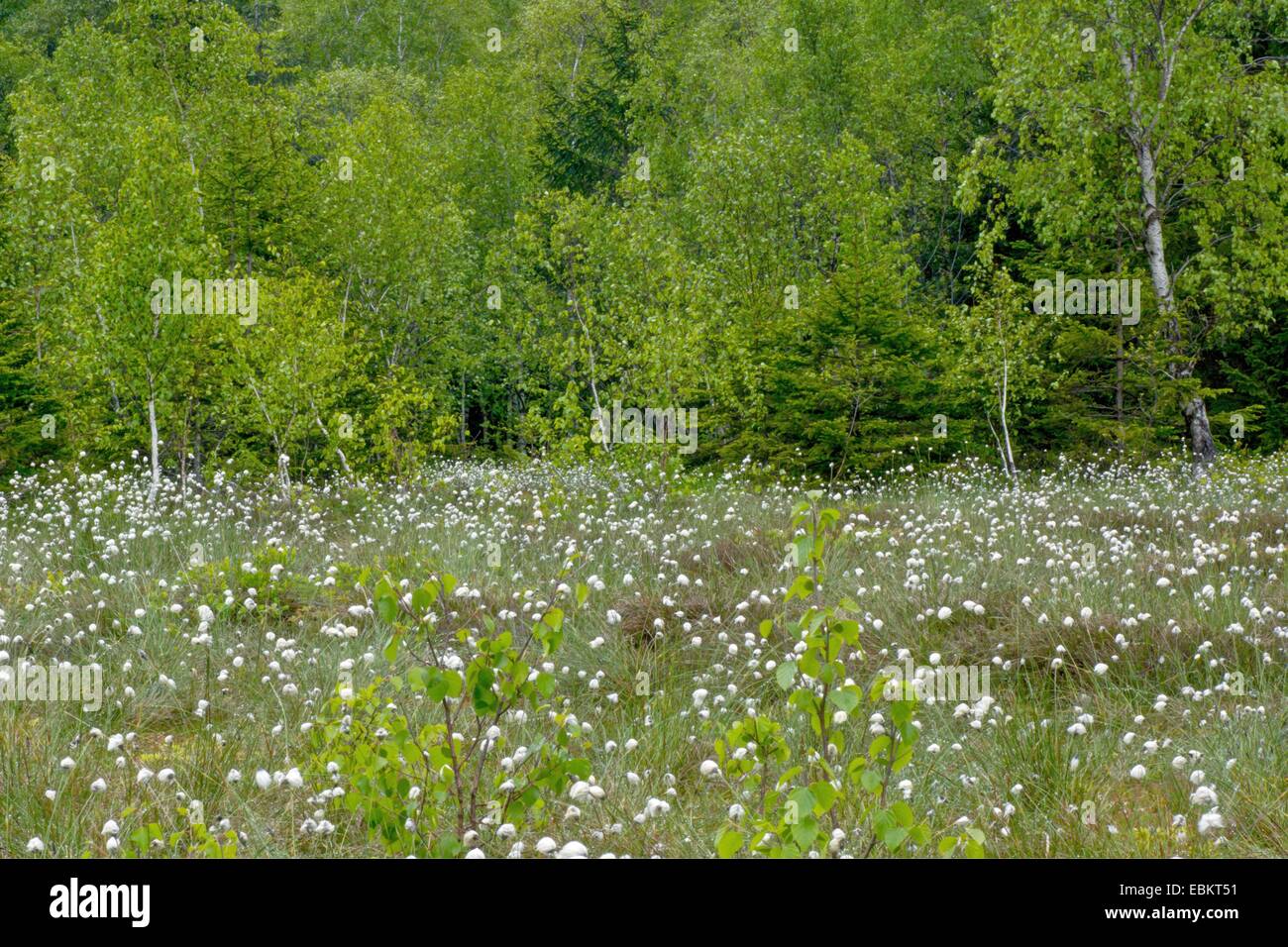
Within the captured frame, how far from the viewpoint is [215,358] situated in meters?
17.0

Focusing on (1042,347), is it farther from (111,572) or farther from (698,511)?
(111,572)

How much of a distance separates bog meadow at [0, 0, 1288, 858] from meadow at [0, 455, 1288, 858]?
0.16 feet

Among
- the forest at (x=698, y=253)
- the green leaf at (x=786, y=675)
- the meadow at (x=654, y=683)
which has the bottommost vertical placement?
the meadow at (x=654, y=683)

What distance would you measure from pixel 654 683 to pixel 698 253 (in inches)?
960

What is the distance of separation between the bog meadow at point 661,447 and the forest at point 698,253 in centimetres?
14

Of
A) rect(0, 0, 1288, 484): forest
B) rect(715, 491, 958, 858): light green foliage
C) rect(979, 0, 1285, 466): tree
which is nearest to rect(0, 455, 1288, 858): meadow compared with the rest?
rect(715, 491, 958, 858): light green foliage

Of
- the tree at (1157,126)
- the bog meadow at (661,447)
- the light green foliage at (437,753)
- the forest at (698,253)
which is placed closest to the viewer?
the light green foliage at (437,753)

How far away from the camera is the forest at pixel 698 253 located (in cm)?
1716

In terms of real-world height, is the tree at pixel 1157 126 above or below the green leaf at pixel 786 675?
above

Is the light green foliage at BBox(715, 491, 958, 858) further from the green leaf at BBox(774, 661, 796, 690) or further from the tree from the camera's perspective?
the tree

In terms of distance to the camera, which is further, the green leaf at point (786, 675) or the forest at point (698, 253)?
the forest at point (698, 253)

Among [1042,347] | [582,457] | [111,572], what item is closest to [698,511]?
[582,457]

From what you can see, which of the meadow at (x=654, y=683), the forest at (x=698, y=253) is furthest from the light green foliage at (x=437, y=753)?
the forest at (x=698, y=253)

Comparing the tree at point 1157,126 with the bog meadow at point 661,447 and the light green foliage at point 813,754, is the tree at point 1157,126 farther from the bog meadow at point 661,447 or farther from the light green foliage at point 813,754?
the light green foliage at point 813,754
